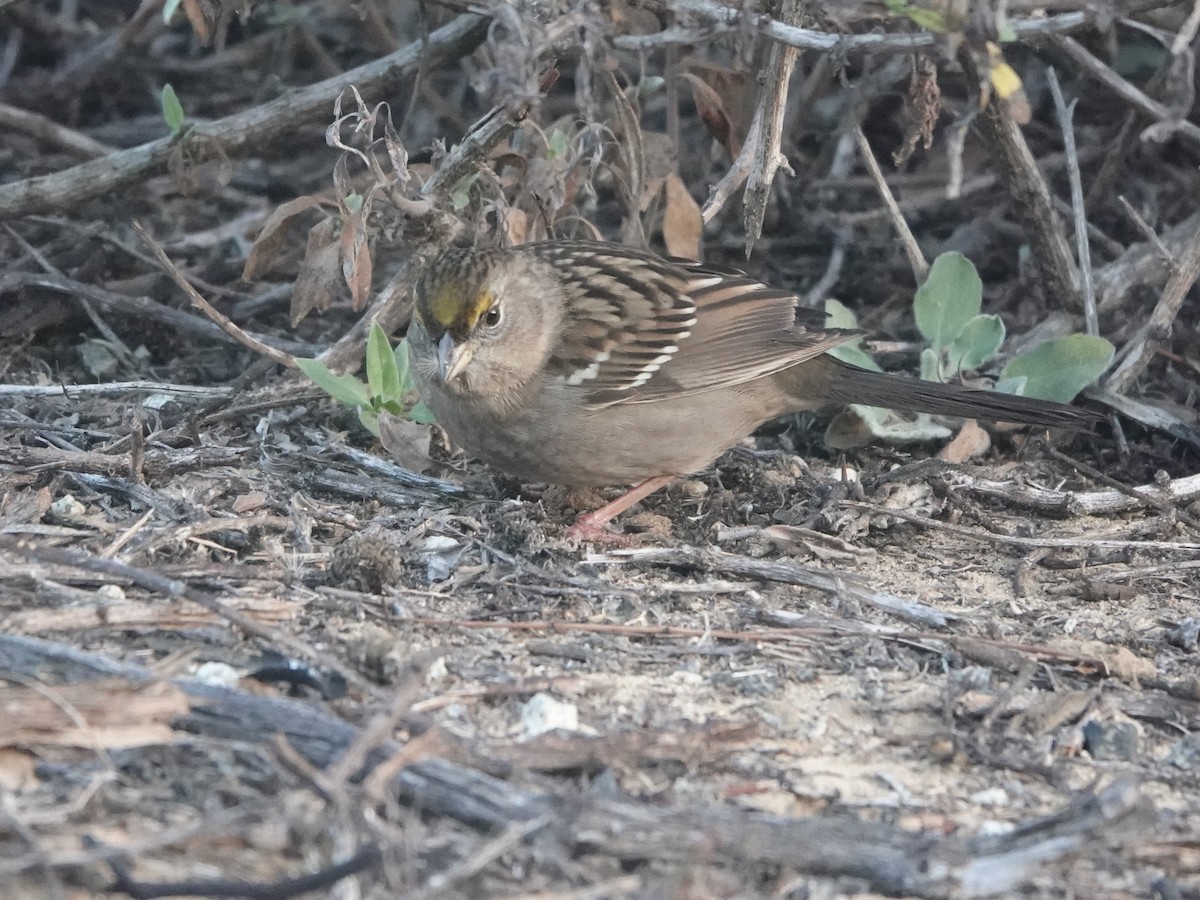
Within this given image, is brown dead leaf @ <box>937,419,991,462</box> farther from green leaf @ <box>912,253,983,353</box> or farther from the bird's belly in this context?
the bird's belly

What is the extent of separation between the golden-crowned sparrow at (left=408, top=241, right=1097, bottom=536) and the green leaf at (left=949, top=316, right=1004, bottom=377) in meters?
0.32

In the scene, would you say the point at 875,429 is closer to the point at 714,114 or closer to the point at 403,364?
the point at 714,114

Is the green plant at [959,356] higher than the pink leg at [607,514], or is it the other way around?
the green plant at [959,356]

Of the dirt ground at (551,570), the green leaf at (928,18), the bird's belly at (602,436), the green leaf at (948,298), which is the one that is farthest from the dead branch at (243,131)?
the green leaf at (928,18)

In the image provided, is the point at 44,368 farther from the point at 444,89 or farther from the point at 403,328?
the point at 444,89

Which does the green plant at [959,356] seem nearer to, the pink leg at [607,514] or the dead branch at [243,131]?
Answer: the pink leg at [607,514]

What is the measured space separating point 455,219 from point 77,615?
1.94 meters

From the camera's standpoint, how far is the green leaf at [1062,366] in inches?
176

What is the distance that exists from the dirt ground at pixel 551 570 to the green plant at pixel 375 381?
0.58 ft

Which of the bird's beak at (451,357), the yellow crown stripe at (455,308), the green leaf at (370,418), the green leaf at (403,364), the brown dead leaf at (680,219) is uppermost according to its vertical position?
the brown dead leaf at (680,219)

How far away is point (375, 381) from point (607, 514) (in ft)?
2.61

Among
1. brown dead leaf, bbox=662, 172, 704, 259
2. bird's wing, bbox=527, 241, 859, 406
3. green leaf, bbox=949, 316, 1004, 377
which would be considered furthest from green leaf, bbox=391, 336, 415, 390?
green leaf, bbox=949, 316, 1004, 377

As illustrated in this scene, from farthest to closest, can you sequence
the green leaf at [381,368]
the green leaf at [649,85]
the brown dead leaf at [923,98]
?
the green leaf at [649,85], the green leaf at [381,368], the brown dead leaf at [923,98]

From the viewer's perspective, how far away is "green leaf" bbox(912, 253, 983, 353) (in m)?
4.56
